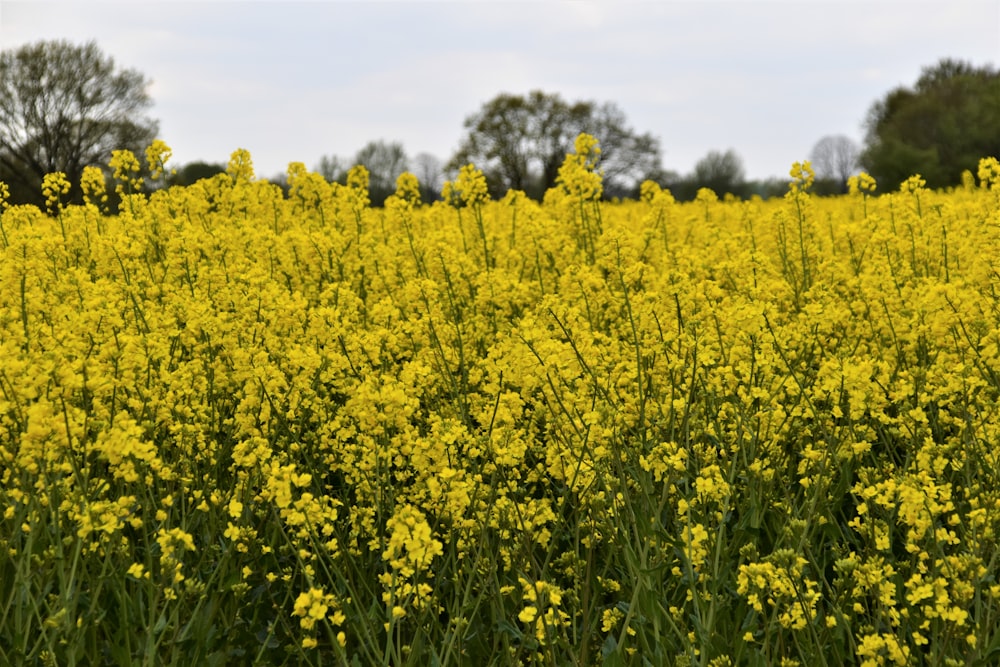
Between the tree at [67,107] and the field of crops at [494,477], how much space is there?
22.4 metres

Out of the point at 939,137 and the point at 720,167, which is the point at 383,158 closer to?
the point at 720,167

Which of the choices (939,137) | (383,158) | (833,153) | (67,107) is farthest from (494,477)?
(833,153)

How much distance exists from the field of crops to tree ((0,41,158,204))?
22.4m

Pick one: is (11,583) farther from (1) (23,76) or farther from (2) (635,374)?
(1) (23,76)

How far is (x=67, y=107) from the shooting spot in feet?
86.3

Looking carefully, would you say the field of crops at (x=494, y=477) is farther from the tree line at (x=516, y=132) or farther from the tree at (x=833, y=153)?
the tree at (x=833, y=153)

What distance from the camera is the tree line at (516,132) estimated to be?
2494 cm

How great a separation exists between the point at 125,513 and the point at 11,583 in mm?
1009

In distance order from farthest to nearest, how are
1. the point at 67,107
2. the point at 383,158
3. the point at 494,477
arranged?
the point at 383,158 < the point at 67,107 < the point at 494,477

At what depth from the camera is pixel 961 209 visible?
861 cm

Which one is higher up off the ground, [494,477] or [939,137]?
[939,137]

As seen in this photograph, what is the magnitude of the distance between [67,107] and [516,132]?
20.9 m

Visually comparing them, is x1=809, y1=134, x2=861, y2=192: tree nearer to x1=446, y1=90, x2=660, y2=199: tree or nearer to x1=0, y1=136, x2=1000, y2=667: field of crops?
x1=446, y1=90, x2=660, y2=199: tree

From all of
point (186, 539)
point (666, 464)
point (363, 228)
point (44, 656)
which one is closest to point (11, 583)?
point (44, 656)
